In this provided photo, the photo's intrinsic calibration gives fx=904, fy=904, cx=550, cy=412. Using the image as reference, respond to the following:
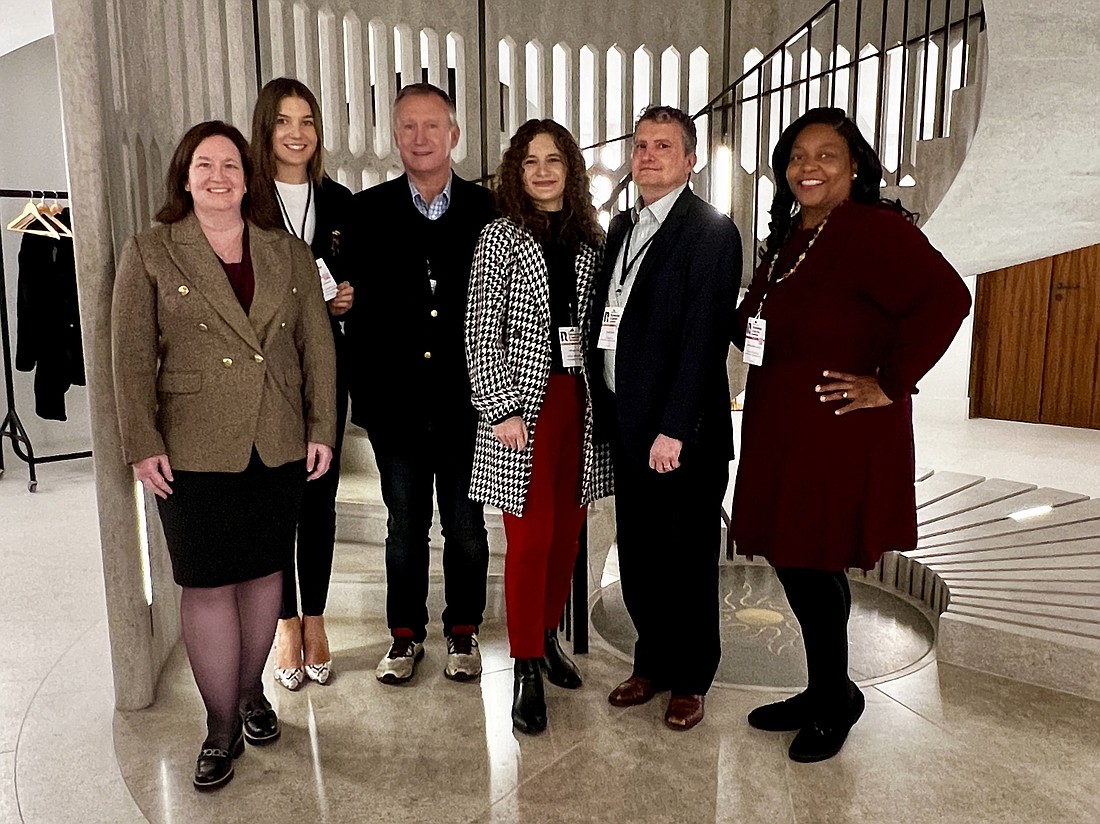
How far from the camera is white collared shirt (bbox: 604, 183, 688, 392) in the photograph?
8.06 ft

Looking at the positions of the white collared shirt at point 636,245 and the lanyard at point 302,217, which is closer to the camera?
the white collared shirt at point 636,245

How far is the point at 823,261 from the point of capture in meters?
2.25

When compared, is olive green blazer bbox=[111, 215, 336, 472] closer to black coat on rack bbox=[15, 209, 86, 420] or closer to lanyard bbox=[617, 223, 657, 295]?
lanyard bbox=[617, 223, 657, 295]

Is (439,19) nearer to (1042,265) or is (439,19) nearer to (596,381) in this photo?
(596,381)

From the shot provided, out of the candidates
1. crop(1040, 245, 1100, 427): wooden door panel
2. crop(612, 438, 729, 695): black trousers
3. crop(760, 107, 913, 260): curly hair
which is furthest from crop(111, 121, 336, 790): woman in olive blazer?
crop(1040, 245, 1100, 427): wooden door panel

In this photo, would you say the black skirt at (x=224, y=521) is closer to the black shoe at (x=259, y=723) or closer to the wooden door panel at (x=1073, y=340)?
the black shoe at (x=259, y=723)

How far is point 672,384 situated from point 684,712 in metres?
0.96

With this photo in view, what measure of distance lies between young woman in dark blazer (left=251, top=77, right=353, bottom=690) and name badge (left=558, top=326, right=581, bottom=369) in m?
0.64

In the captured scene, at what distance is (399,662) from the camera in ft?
9.56

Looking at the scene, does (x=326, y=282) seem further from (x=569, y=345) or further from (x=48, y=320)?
(x=48, y=320)

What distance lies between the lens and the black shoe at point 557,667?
113 inches

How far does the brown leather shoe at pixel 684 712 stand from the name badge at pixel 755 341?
101 centimetres

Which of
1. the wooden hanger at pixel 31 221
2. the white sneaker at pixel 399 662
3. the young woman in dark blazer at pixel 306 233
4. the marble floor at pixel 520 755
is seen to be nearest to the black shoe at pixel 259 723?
the marble floor at pixel 520 755

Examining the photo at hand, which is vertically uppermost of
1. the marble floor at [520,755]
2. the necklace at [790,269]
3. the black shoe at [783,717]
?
the necklace at [790,269]
